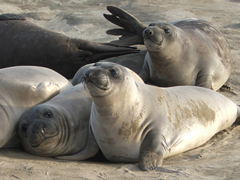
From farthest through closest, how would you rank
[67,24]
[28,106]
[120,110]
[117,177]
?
[67,24]
[28,106]
[120,110]
[117,177]

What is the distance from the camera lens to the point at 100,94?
335cm

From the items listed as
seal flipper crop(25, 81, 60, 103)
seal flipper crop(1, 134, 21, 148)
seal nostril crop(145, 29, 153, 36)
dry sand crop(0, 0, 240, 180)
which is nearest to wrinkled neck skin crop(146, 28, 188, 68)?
seal nostril crop(145, 29, 153, 36)

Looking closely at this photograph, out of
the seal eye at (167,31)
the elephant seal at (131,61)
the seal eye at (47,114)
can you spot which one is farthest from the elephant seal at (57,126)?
the elephant seal at (131,61)

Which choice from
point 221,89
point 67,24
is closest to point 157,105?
point 221,89

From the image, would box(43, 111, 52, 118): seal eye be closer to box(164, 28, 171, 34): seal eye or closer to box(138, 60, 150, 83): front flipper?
box(164, 28, 171, 34): seal eye

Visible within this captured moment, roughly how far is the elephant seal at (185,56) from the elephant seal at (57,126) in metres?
1.46

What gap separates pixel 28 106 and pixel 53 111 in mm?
363

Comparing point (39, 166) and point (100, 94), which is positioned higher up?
point (100, 94)

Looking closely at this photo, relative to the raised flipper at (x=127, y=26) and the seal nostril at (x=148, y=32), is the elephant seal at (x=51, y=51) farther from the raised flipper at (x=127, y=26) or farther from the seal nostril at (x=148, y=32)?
the seal nostril at (x=148, y=32)

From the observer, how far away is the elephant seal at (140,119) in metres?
3.45

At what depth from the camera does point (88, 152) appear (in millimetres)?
3904

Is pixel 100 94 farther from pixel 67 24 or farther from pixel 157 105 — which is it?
pixel 67 24

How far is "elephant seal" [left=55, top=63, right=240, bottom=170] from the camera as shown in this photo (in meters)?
3.45

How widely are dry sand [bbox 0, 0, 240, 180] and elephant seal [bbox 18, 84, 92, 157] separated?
0.43 ft
